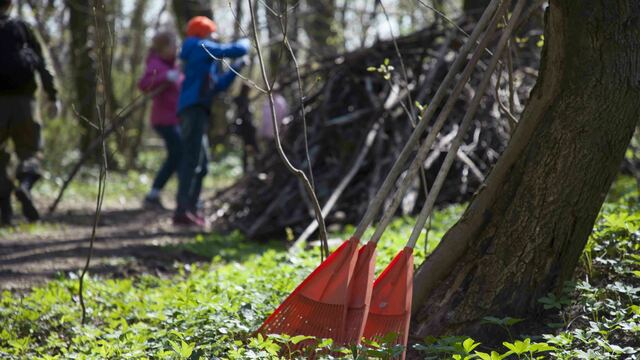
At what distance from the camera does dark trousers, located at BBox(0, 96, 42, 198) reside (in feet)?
24.1

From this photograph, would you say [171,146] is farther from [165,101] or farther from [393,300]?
[393,300]

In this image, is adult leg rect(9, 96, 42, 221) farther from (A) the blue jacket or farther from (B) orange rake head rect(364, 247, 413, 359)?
(B) orange rake head rect(364, 247, 413, 359)

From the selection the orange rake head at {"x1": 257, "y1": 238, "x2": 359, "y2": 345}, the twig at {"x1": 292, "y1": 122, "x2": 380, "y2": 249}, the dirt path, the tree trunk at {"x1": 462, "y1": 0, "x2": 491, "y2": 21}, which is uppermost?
the tree trunk at {"x1": 462, "y1": 0, "x2": 491, "y2": 21}

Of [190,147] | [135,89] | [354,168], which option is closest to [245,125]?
[190,147]

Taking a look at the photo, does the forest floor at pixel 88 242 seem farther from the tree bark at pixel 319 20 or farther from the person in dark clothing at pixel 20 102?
the tree bark at pixel 319 20

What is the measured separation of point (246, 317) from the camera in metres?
3.55

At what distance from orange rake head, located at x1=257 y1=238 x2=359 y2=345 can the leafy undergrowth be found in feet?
0.25

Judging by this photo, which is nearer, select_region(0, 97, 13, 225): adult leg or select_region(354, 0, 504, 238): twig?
select_region(354, 0, 504, 238): twig

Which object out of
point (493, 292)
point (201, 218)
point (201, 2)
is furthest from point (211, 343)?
point (201, 2)

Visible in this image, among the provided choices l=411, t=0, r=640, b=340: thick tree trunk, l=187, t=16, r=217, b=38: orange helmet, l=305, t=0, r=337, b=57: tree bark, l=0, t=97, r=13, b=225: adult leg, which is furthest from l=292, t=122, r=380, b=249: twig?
l=305, t=0, r=337, b=57: tree bark

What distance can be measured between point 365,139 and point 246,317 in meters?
4.50

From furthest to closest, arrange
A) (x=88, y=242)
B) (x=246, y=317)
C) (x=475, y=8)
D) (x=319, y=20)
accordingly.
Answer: (x=319, y=20) → (x=475, y=8) → (x=88, y=242) → (x=246, y=317)

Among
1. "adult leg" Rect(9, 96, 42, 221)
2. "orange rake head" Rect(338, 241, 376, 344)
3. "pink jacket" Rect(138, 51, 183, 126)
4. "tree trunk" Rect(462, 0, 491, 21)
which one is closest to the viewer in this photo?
"orange rake head" Rect(338, 241, 376, 344)

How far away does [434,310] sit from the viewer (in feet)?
11.5
